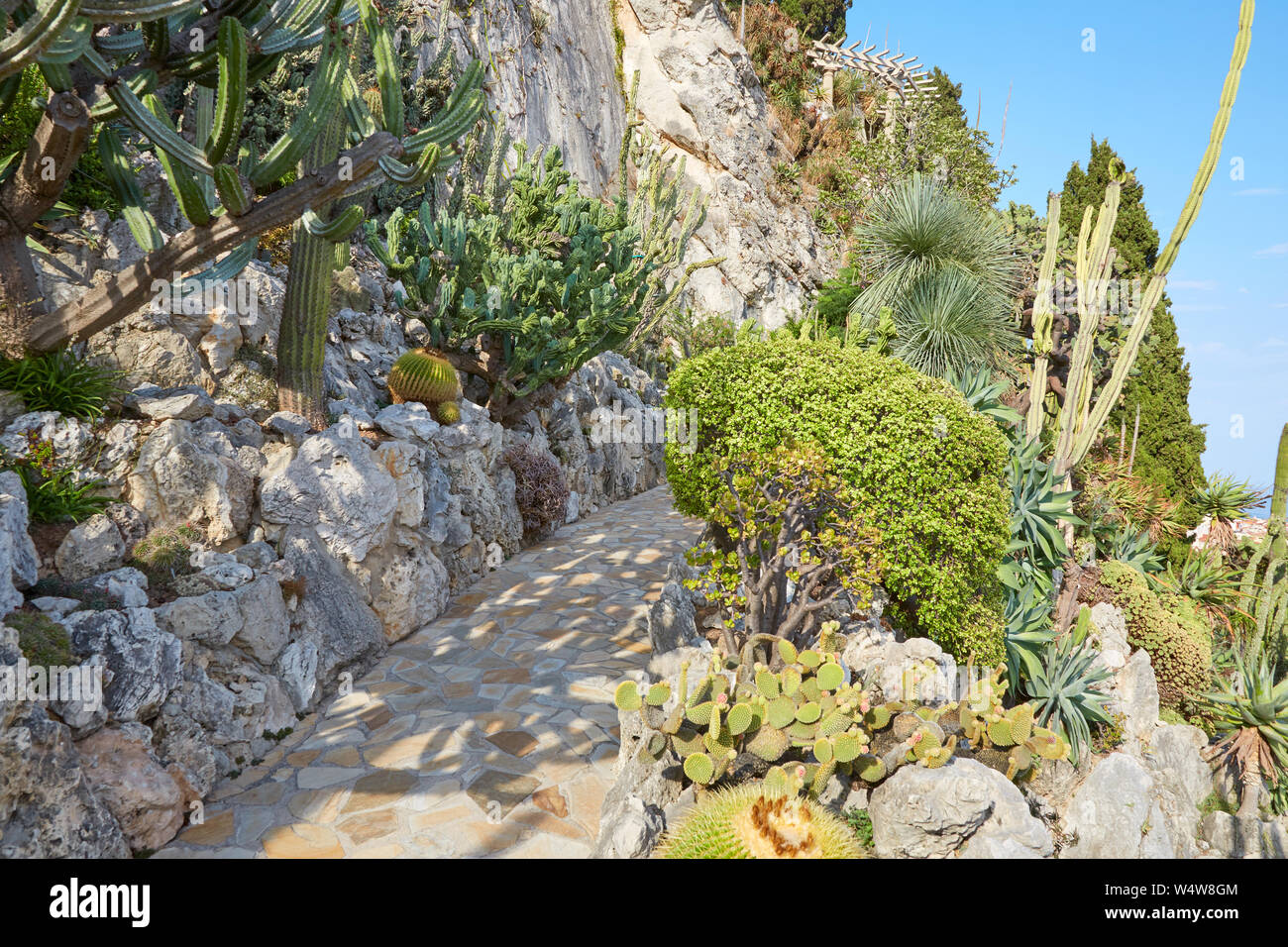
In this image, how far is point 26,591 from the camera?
4391 mm

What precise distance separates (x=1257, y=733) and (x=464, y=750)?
7.99 m

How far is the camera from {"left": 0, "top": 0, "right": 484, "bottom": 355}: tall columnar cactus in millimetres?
4586

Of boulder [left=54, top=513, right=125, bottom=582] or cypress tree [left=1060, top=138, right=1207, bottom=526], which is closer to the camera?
boulder [left=54, top=513, right=125, bottom=582]

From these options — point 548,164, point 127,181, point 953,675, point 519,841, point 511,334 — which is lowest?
point 519,841

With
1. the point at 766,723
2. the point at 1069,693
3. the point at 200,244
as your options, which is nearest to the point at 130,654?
the point at 200,244

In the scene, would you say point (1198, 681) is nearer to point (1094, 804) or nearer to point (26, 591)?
point (1094, 804)

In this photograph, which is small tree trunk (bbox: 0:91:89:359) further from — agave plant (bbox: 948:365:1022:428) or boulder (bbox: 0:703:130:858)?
agave plant (bbox: 948:365:1022:428)

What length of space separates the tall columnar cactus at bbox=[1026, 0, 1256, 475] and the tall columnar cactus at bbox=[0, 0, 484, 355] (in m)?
8.23

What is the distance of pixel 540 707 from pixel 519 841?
5.34 ft

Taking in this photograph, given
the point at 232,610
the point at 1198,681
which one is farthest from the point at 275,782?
the point at 1198,681

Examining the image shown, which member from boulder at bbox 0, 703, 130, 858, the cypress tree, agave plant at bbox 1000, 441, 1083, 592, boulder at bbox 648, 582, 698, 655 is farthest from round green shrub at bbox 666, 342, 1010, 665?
the cypress tree

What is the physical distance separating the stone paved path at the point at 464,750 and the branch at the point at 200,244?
3483 millimetres

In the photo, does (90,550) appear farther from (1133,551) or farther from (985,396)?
(1133,551)

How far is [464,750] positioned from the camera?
505cm
